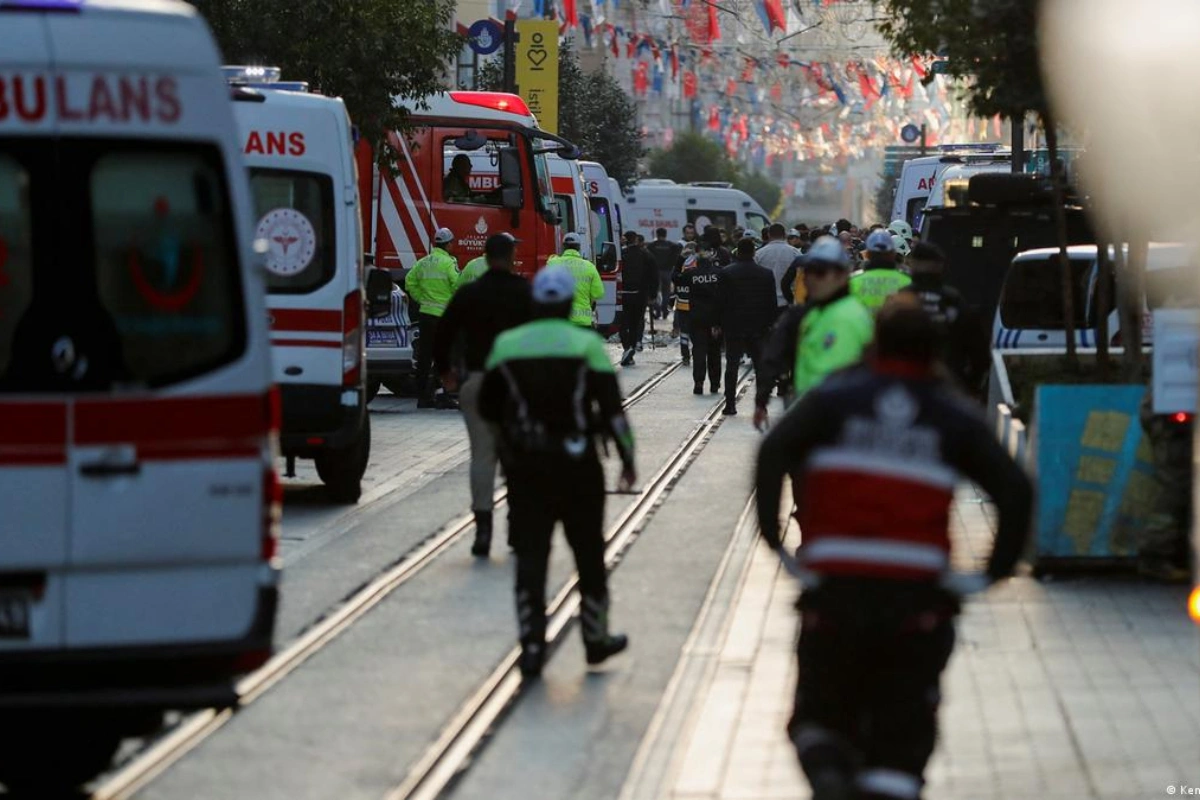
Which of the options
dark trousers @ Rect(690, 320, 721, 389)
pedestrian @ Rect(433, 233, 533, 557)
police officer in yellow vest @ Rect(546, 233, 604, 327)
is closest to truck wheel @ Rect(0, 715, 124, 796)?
pedestrian @ Rect(433, 233, 533, 557)

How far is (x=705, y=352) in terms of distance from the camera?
88.9 ft

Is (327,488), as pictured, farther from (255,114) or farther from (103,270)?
(103,270)

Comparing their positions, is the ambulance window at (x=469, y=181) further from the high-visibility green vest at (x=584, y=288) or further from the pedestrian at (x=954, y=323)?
the pedestrian at (x=954, y=323)

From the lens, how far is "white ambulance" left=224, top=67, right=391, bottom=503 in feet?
50.7

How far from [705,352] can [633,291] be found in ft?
26.6

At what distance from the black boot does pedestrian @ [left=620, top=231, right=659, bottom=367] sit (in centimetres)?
2067

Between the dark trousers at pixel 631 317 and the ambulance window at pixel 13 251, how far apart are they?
2708 centimetres

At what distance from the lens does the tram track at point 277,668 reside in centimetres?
794

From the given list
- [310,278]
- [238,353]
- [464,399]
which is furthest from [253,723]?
[310,278]

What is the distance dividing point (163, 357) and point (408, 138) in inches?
763

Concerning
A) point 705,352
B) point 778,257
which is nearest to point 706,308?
point 705,352

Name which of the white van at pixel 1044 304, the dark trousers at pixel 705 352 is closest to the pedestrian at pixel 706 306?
the dark trousers at pixel 705 352

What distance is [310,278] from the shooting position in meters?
15.6

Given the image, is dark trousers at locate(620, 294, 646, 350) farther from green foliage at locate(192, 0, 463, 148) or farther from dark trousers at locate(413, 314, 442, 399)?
green foliage at locate(192, 0, 463, 148)
